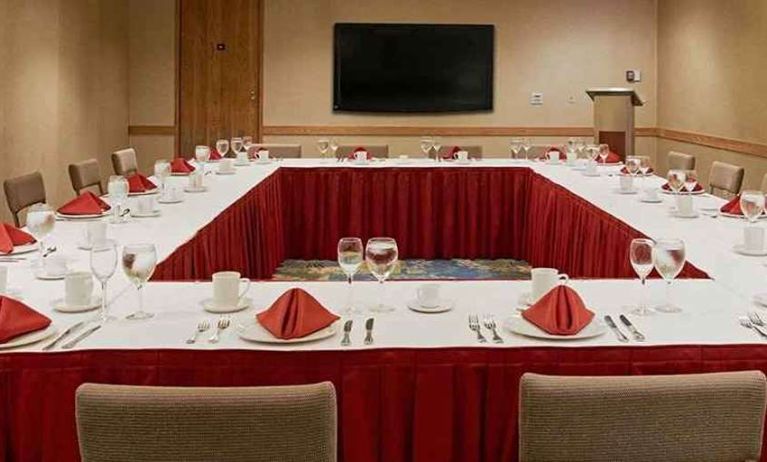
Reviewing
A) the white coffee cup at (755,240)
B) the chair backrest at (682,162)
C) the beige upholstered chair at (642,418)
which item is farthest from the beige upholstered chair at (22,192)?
the chair backrest at (682,162)

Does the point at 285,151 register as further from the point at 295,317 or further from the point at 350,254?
the point at 295,317

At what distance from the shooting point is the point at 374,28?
9898 mm

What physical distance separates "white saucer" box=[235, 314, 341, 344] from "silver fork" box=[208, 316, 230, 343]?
0.03 metres

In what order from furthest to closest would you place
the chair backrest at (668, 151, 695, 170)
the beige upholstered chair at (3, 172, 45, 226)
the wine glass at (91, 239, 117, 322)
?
the chair backrest at (668, 151, 695, 170)
the beige upholstered chair at (3, 172, 45, 226)
the wine glass at (91, 239, 117, 322)

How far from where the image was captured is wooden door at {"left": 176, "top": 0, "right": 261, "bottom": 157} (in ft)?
32.3

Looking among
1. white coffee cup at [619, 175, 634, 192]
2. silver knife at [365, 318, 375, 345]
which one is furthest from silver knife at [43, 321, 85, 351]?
white coffee cup at [619, 175, 634, 192]

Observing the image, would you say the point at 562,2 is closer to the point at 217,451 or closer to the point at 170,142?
the point at 170,142

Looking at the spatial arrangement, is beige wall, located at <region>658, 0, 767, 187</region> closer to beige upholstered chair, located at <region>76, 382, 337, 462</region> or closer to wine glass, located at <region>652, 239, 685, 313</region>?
wine glass, located at <region>652, 239, 685, 313</region>

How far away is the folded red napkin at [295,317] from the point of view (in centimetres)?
215

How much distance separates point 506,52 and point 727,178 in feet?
15.0

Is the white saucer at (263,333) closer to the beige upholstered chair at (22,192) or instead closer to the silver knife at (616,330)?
the silver knife at (616,330)

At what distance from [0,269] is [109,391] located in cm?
120

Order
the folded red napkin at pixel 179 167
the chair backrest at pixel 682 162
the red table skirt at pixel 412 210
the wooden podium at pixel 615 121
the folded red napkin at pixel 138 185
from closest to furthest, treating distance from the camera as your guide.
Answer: the folded red napkin at pixel 138 185, the folded red napkin at pixel 179 167, the chair backrest at pixel 682 162, the red table skirt at pixel 412 210, the wooden podium at pixel 615 121

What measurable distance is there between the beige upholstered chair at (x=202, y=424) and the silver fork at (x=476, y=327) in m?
0.71
